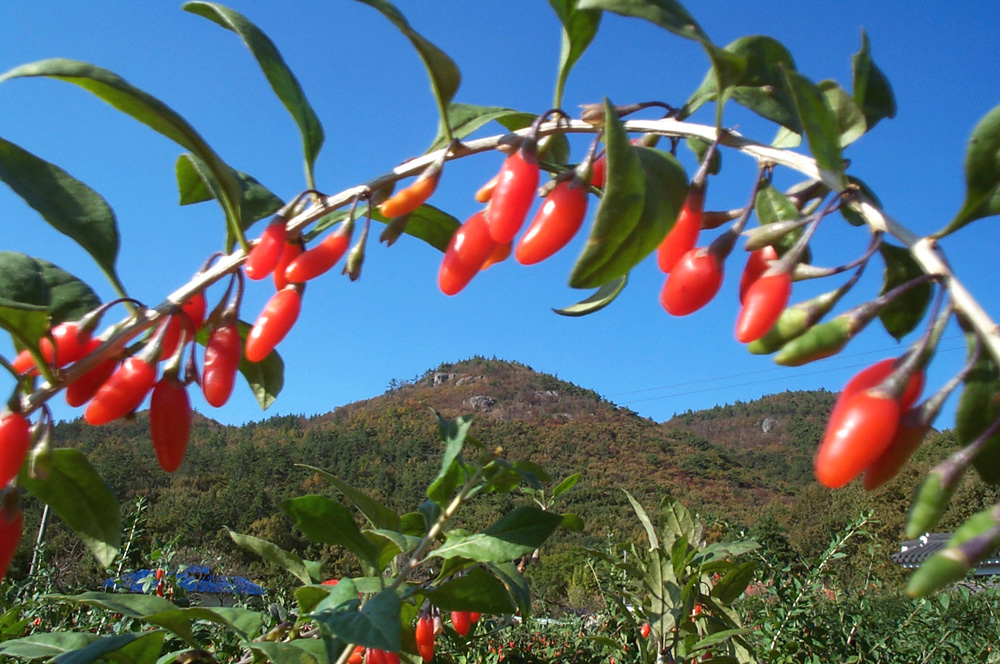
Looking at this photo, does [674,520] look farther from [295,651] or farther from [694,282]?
[694,282]

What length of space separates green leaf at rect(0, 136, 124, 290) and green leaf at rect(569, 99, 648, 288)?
0.72m

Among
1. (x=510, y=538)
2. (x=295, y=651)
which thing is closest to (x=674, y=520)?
(x=510, y=538)

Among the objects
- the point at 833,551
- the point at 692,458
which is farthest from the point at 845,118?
the point at 692,458

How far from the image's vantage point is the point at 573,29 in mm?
995

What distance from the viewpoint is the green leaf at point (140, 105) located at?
912mm

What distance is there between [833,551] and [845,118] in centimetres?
256

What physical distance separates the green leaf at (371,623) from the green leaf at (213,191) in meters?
0.59

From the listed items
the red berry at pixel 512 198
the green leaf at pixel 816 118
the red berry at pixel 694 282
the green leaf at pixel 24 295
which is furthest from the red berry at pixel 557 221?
the green leaf at pixel 24 295

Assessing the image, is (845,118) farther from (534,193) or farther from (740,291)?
(534,193)

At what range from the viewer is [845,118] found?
885 mm

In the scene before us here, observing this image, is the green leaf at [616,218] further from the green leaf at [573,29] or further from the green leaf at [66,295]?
the green leaf at [66,295]

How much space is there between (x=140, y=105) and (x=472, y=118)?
0.51 metres

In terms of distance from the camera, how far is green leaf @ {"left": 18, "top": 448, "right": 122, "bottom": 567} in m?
Answer: 1.03

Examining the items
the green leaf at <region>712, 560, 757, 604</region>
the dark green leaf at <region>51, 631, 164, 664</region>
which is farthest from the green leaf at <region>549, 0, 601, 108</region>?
the green leaf at <region>712, 560, 757, 604</region>
